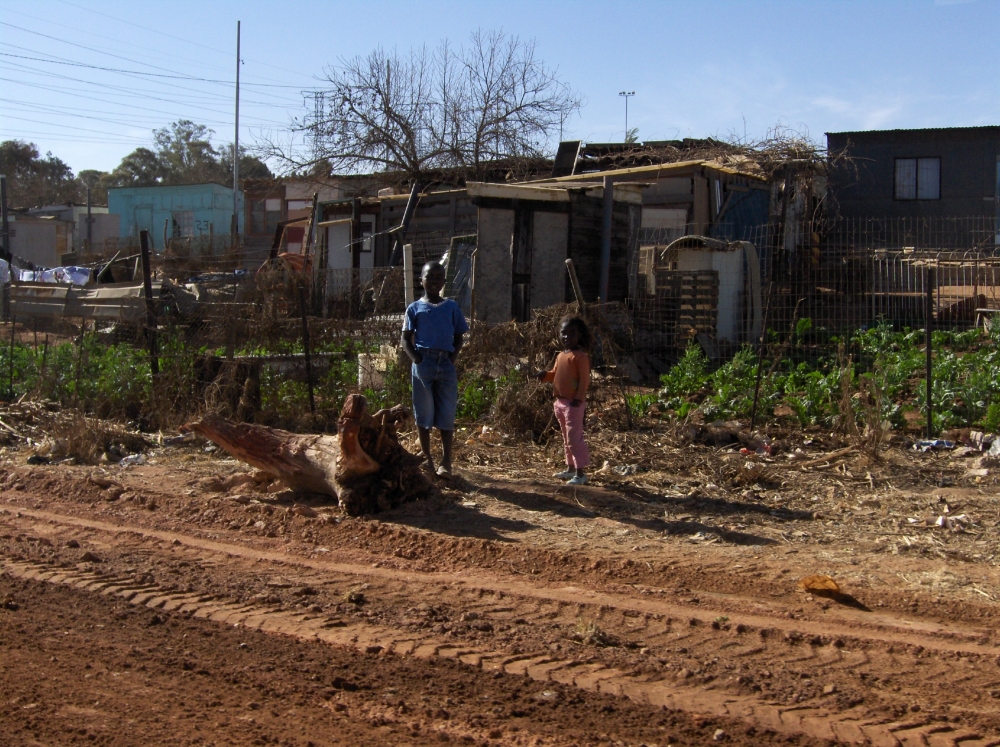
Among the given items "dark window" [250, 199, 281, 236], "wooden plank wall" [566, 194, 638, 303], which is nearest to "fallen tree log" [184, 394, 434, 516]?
"wooden plank wall" [566, 194, 638, 303]

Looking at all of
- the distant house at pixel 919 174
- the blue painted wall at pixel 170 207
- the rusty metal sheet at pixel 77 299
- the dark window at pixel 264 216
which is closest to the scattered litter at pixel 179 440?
the rusty metal sheet at pixel 77 299

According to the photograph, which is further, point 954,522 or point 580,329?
point 580,329

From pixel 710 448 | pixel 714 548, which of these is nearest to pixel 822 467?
pixel 710 448

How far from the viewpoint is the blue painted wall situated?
140 ft

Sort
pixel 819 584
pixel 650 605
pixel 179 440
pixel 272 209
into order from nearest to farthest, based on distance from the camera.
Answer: pixel 650 605, pixel 819 584, pixel 179 440, pixel 272 209

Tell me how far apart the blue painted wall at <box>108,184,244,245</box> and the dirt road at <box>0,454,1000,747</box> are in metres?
37.9

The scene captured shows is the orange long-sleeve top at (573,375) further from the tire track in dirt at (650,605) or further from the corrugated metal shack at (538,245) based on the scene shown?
the corrugated metal shack at (538,245)

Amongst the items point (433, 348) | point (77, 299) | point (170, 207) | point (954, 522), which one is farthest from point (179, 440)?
point (170, 207)

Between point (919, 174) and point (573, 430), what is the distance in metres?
24.2

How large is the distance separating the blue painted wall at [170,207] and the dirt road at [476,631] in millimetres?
37937

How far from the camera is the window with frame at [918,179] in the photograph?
89.5ft

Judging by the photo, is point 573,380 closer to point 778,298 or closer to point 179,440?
point 179,440

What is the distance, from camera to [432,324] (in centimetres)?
718

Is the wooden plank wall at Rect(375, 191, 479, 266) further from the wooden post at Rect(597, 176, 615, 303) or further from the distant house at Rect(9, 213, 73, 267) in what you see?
the distant house at Rect(9, 213, 73, 267)
